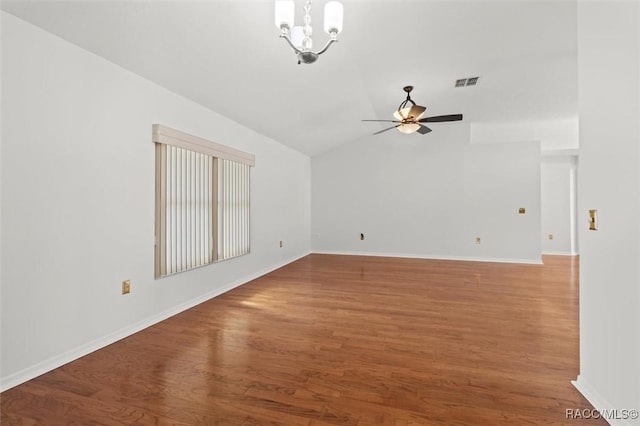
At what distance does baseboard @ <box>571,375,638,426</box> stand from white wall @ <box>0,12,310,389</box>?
3.37 meters

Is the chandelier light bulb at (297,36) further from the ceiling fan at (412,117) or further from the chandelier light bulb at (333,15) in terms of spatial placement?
the ceiling fan at (412,117)

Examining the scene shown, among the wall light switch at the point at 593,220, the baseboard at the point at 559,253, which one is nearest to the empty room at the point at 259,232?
the wall light switch at the point at 593,220

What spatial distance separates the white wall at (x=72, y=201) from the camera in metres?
1.87

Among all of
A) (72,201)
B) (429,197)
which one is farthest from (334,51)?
(429,197)

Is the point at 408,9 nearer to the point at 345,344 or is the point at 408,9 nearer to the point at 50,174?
the point at 345,344

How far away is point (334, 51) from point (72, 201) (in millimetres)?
2666

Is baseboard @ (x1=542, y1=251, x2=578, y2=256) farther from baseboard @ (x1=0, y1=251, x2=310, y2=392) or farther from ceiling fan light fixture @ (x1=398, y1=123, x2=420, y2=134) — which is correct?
baseboard @ (x1=0, y1=251, x2=310, y2=392)

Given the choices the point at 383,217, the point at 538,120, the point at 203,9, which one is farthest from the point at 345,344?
the point at 538,120

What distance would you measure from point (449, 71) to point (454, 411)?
12.0 feet

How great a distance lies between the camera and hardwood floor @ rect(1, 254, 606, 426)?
5.25 feet

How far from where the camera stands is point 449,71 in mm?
3668

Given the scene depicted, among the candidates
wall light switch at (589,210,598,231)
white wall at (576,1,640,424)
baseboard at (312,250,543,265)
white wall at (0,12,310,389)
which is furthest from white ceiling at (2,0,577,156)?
baseboard at (312,250,543,265)

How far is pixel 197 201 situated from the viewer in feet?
11.5

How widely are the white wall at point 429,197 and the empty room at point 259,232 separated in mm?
1461
